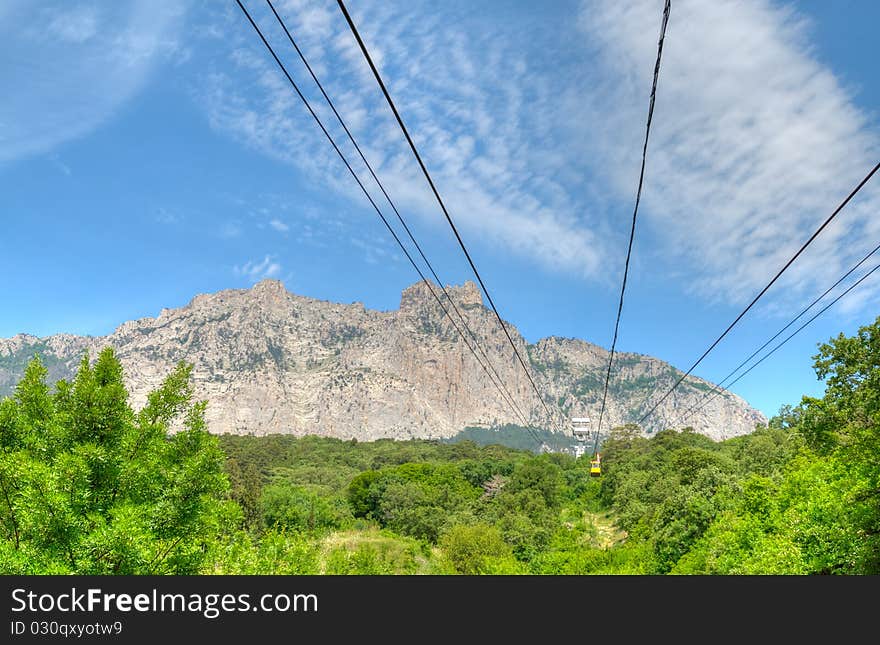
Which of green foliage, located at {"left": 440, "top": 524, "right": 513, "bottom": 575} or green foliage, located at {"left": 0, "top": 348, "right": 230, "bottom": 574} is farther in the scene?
green foliage, located at {"left": 440, "top": 524, "right": 513, "bottom": 575}

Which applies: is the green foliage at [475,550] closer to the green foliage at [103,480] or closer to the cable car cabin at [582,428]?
the cable car cabin at [582,428]

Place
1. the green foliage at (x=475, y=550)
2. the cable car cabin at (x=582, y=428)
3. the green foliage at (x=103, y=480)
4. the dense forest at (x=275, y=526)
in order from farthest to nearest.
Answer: the green foliage at (x=475, y=550) → the cable car cabin at (x=582, y=428) → the dense forest at (x=275, y=526) → the green foliage at (x=103, y=480)

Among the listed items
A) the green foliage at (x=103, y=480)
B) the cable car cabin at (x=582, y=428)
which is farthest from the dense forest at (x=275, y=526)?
the cable car cabin at (x=582, y=428)

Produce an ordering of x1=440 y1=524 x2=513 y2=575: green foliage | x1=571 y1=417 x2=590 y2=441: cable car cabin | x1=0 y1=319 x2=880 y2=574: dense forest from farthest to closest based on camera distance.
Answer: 1. x1=440 y1=524 x2=513 y2=575: green foliage
2. x1=571 y1=417 x2=590 y2=441: cable car cabin
3. x1=0 y1=319 x2=880 y2=574: dense forest

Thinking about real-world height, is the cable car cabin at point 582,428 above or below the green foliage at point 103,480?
above

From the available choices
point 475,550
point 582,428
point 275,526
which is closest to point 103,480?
point 275,526

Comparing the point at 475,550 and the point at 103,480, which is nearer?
the point at 103,480

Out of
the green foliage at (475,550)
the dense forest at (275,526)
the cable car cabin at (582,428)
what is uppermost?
the cable car cabin at (582,428)

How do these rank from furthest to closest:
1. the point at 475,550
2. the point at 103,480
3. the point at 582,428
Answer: the point at 475,550 < the point at 582,428 < the point at 103,480

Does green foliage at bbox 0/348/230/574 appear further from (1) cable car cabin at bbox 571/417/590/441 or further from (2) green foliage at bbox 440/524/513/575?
(2) green foliage at bbox 440/524/513/575

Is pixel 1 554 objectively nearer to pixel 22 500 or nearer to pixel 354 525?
pixel 22 500

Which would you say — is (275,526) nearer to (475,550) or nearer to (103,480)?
(103,480)

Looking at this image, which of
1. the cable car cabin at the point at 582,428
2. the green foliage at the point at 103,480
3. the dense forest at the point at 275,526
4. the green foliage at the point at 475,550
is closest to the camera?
the green foliage at the point at 103,480

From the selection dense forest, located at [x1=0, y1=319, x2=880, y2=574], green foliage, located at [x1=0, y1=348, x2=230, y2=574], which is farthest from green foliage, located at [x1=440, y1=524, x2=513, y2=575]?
green foliage, located at [x1=0, y1=348, x2=230, y2=574]
